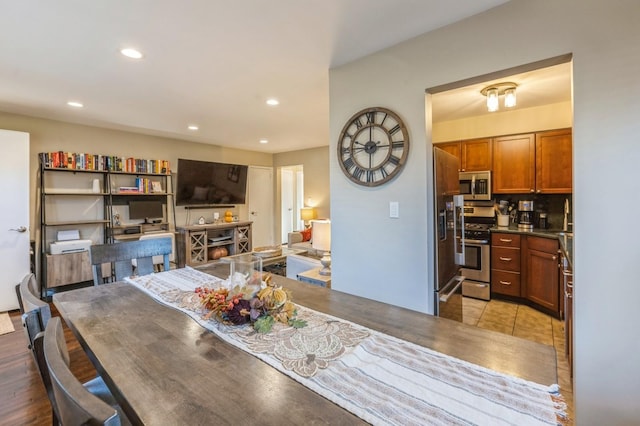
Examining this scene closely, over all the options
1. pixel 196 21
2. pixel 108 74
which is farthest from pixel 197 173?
pixel 196 21

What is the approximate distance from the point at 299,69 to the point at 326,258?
1801mm

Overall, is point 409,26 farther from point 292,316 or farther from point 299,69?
point 292,316

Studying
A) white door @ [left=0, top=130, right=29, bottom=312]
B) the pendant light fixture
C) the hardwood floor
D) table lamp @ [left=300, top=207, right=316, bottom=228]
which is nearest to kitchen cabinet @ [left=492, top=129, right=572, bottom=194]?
the pendant light fixture

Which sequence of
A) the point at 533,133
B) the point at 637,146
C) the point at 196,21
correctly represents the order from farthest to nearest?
the point at 533,133, the point at 196,21, the point at 637,146

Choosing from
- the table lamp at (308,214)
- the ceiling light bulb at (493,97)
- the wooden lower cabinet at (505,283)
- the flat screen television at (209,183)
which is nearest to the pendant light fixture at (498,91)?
the ceiling light bulb at (493,97)

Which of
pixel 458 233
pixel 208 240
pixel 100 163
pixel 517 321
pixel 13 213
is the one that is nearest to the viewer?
pixel 458 233

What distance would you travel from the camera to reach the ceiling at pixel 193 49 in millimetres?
1836

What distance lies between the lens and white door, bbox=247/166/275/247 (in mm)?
7047

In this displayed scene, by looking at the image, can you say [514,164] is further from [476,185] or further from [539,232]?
[539,232]

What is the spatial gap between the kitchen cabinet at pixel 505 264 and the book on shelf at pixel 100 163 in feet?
17.3

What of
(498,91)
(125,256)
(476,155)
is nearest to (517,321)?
(476,155)

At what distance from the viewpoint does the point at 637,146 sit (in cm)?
146

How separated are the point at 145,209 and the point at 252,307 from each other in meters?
4.71

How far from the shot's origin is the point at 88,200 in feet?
15.1
